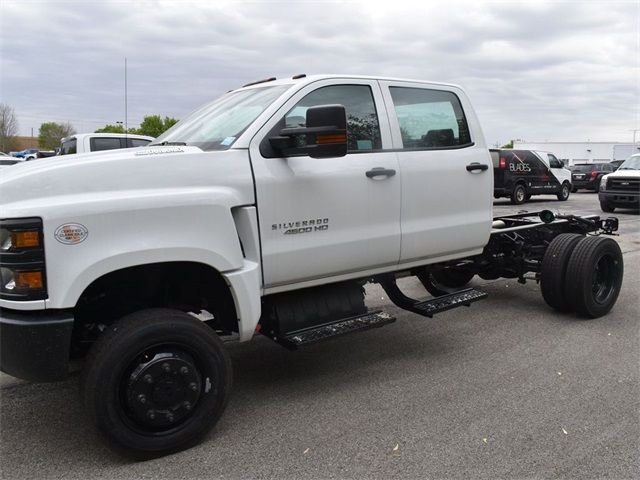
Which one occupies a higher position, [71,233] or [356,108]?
[356,108]

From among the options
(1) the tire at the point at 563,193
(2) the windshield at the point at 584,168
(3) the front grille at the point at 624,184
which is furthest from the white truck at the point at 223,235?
(2) the windshield at the point at 584,168

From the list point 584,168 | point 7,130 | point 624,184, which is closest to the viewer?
point 624,184

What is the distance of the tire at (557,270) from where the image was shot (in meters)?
5.86

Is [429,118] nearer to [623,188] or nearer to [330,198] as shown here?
[330,198]

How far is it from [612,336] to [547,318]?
0.70m

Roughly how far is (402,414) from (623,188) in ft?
55.7

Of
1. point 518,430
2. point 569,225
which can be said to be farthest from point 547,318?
point 518,430

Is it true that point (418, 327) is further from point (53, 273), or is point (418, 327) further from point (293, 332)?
point (53, 273)

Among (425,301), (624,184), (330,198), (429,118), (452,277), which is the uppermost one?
(429,118)

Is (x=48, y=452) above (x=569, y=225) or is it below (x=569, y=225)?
below

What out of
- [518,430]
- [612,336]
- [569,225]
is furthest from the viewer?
[569,225]

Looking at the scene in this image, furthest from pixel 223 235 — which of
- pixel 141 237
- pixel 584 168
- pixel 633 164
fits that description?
pixel 584 168

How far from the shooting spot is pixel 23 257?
287 cm

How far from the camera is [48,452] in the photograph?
11.0ft
